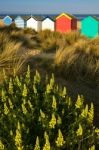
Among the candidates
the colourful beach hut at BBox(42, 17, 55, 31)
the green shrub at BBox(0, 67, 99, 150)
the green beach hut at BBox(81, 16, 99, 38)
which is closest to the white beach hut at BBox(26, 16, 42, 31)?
the colourful beach hut at BBox(42, 17, 55, 31)

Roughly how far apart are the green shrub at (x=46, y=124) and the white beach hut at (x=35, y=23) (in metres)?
26.5

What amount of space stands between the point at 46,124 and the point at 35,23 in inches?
1082

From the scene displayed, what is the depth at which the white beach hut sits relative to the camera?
3119cm

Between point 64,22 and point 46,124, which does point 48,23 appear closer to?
point 64,22

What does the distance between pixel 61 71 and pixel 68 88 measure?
131 cm

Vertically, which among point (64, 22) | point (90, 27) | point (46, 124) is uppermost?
point (46, 124)

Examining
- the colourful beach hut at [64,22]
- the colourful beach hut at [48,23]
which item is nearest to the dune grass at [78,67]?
the colourful beach hut at [64,22]

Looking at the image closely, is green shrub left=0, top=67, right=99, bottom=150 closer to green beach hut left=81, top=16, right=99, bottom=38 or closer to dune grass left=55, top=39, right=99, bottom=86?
dune grass left=55, top=39, right=99, bottom=86

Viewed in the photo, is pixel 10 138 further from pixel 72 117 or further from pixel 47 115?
pixel 72 117

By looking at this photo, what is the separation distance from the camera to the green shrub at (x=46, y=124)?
3.98 m

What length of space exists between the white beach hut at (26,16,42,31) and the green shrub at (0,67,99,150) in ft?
86.8

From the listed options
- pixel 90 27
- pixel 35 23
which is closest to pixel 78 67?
pixel 90 27

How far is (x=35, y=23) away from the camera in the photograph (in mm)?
31328

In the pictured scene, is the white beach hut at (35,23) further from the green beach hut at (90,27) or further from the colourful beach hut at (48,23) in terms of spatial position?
the green beach hut at (90,27)
